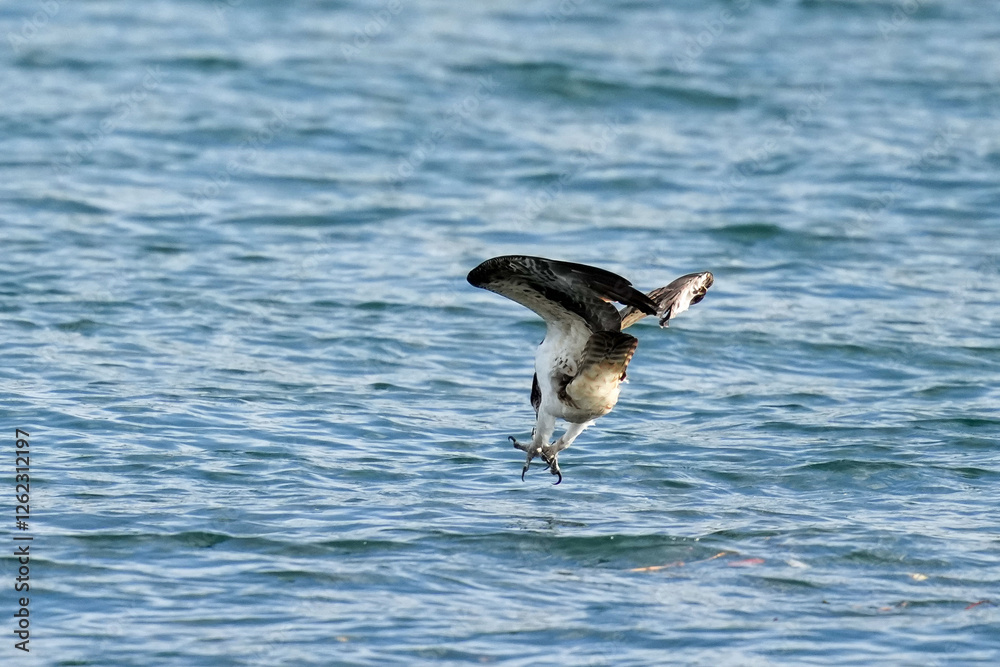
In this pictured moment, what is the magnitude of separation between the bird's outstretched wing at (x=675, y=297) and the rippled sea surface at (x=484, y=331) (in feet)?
3.97

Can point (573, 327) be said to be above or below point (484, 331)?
above

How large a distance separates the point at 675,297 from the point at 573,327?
23.3 inches

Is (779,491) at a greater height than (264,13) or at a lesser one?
lesser

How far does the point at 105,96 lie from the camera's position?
65.4ft

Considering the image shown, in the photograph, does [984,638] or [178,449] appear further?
[178,449]

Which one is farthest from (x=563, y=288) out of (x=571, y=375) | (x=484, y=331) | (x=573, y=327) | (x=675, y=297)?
(x=484, y=331)

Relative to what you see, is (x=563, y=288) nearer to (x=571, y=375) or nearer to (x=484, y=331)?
(x=571, y=375)

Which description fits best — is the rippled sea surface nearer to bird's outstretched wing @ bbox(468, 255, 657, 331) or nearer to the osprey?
the osprey

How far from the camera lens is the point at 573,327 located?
7.95m

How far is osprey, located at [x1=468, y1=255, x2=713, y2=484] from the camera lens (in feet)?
23.5

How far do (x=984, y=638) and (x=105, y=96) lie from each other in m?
15.4

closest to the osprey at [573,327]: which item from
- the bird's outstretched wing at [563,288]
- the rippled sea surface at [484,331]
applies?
the bird's outstretched wing at [563,288]

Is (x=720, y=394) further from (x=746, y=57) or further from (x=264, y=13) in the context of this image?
(x=264, y=13)

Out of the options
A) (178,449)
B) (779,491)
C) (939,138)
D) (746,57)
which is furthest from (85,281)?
(746,57)
